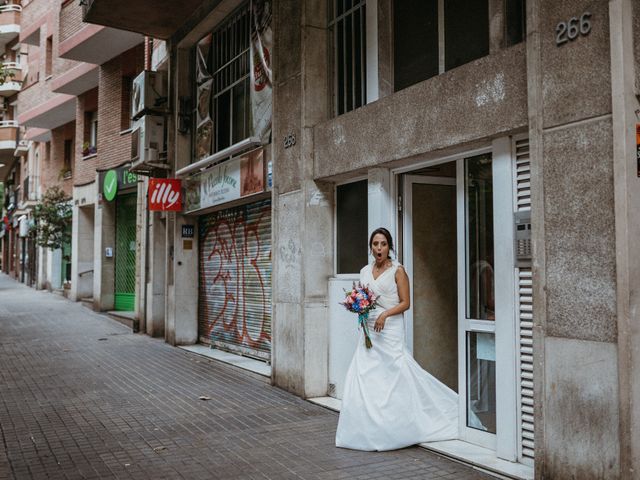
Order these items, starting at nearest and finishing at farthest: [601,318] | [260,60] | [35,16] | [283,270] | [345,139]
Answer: [601,318], [345,139], [283,270], [260,60], [35,16]

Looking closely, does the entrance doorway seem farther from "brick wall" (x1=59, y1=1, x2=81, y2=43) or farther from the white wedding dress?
"brick wall" (x1=59, y1=1, x2=81, y2=43)

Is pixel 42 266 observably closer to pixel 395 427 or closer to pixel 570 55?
pixel 395 427

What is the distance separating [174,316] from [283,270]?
496 centimetres

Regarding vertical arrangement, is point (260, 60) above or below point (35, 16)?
below

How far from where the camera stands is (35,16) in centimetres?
2683

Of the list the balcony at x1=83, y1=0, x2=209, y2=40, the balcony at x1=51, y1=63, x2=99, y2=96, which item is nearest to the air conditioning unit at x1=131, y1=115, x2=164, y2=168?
the balcony at x1=83, y1=0, x2=209, y2=40

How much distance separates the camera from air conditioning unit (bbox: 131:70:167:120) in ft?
44.0

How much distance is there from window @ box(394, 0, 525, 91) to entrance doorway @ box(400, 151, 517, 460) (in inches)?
40.7

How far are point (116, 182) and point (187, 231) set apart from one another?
574cm

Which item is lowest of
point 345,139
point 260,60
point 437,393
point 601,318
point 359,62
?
point 437,393

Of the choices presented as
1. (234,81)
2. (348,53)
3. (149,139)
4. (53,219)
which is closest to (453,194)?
(348,53)

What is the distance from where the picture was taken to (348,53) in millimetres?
8281

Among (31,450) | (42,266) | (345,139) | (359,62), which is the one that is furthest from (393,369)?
(42,266)

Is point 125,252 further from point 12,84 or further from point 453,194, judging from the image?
point 12,84
